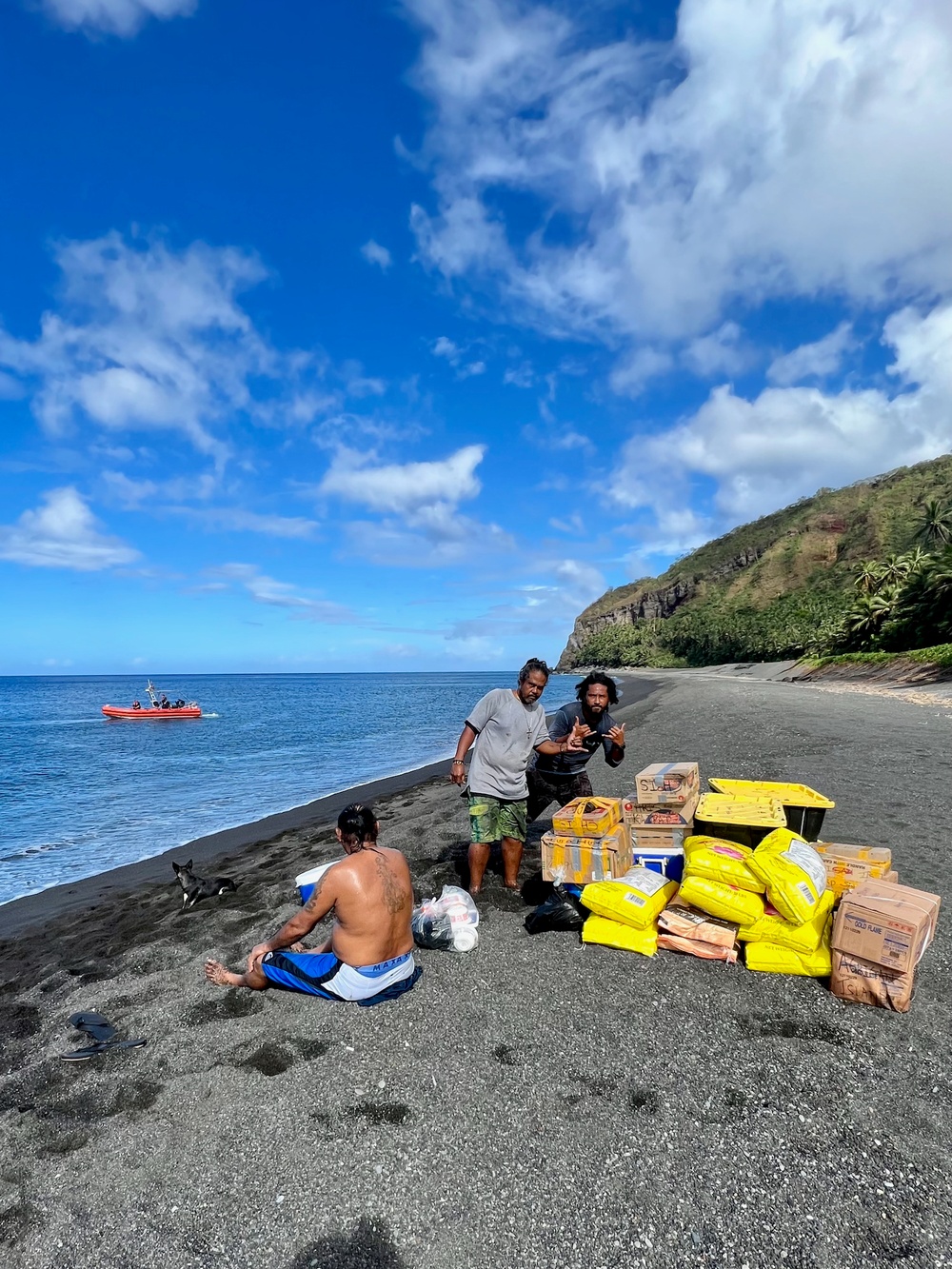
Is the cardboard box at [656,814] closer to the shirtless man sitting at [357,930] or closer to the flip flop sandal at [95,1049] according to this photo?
the shirtless man sitting at [357,930]

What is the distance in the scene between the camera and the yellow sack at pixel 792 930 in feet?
15.3

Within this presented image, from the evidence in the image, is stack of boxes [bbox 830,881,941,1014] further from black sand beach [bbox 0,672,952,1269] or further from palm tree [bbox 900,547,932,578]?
palm tree [bbox 900,547,932,578]

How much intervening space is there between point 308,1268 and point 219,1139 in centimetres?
100

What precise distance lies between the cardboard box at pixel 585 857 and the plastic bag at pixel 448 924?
84 centimetres

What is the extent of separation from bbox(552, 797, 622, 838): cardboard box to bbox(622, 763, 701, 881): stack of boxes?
0.84ft

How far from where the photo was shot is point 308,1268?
2775 mm

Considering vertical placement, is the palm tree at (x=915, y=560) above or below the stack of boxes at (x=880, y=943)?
above

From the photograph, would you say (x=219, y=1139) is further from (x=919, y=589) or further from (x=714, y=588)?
(x=714, y=588)

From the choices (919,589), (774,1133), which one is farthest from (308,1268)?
(919,589)

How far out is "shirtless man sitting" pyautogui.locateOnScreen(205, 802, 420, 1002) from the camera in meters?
4.57

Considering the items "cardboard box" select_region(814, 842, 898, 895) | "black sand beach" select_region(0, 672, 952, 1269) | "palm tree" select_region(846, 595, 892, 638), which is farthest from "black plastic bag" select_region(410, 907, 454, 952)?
"palm tree" select_region(846, 595, 892, 638)

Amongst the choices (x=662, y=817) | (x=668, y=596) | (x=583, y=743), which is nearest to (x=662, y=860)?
(x=662, y=817)

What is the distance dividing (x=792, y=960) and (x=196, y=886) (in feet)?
23.1

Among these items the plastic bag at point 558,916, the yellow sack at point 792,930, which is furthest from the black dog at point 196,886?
the yellow sack at point 792,930
